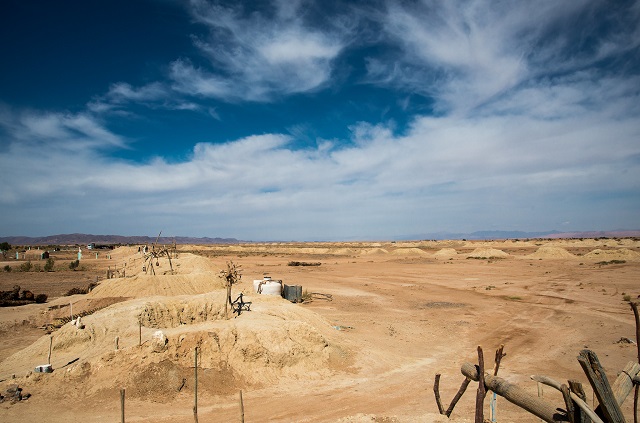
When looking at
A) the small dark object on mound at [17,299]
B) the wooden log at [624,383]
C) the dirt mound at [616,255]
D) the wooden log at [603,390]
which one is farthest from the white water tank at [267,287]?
the dirt mound at [616,255]

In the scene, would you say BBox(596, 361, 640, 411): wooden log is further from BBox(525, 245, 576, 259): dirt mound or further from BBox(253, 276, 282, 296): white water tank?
BBox(525, 245, 576, 259): dirt mound

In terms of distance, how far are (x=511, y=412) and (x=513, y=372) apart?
3.51 meters

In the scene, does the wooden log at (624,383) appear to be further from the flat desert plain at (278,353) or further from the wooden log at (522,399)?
the flat desert plain at (278,353)

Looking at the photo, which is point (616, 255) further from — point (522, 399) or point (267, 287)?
point (522, 399)

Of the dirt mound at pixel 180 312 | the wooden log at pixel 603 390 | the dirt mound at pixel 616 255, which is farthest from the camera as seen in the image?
the dirt mound at pixel 616 255

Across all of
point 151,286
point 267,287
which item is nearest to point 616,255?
point 267,287

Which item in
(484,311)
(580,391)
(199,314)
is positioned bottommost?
(484,311)

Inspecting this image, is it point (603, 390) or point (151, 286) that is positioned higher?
point (603, 390)

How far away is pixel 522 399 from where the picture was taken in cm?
473

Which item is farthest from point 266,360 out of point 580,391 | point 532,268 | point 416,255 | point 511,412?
point 416,255

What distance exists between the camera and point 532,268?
46.3m

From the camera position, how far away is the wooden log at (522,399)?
4.36 metres

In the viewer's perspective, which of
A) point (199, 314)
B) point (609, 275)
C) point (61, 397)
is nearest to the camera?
point (61, 397)

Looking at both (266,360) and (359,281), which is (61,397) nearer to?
(266,360)
